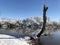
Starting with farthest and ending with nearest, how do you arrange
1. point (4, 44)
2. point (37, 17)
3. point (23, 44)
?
point (37, 17) → point (23, 44) → point (4, 44)

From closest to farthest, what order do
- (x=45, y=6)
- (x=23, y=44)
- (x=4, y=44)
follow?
(x=4, y=44) < (x=23, y=44) < (x=45, y=6)

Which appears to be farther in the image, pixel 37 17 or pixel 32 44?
pixel 37 17

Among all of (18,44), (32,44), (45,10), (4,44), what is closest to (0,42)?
(4,44)

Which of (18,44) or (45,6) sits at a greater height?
(45,6)

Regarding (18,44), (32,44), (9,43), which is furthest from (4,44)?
(32,44)

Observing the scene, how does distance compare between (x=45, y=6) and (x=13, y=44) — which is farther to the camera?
(x=45, y=6)

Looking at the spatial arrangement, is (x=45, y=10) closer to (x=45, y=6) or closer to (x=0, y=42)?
(x=45, y=6)

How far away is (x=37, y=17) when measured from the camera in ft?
486

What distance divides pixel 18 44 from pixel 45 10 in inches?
225

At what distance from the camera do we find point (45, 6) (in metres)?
16.3

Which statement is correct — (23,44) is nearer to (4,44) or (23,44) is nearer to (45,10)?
(4,44)

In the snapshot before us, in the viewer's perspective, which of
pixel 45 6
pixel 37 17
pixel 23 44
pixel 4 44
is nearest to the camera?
pixel 4 44

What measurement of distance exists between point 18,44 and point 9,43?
0.93m

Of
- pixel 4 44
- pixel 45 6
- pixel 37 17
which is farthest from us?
pixel 37 17
